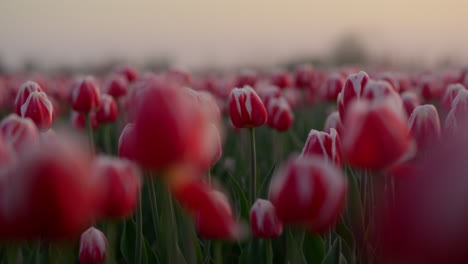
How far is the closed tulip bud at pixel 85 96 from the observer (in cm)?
287

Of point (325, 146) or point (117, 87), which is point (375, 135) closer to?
point (325, 146)

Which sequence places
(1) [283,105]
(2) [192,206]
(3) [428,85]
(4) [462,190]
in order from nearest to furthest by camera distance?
(4) [462,190] < (2) [192,206] < (1) [283,105] < (3) [428,85]

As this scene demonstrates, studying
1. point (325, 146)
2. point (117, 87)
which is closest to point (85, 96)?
point (117, 87)

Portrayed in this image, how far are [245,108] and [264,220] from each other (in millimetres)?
581

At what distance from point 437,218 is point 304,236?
138cm

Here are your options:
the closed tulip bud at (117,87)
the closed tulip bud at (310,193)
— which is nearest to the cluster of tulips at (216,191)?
the closed tulip bud at (310,193)

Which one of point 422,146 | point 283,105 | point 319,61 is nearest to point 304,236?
point 422,146

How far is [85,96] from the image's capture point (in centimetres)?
286

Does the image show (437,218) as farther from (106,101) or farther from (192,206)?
(106,101)

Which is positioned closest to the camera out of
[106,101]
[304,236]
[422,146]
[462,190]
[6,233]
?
[462,190]

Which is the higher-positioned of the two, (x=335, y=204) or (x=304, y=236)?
(x=335, y=204)

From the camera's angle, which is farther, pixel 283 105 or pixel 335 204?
pixel 283 105

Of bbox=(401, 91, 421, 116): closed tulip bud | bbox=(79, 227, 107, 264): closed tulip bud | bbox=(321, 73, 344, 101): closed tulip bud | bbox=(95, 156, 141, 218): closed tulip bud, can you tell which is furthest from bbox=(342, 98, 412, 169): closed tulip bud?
bbox=(321, 73, 344, 101): closed tulip bud

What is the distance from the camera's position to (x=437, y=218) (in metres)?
0.66
